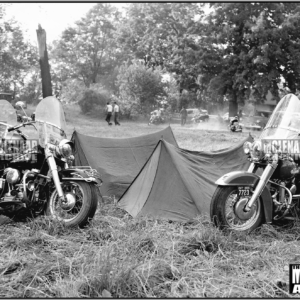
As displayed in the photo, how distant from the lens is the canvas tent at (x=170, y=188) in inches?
171

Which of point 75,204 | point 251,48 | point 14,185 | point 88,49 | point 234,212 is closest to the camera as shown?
point 234,212

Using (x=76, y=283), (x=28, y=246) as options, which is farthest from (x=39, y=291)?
(x=28, y=246)

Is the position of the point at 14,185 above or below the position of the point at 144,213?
above

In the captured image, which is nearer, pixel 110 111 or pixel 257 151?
pixel 257 151

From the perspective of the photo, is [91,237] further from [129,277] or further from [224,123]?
[224,123]

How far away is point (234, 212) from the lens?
3.70 metres

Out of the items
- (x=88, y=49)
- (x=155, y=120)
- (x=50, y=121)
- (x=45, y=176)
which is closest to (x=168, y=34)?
(x=155, y=120)

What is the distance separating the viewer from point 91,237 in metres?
3.62

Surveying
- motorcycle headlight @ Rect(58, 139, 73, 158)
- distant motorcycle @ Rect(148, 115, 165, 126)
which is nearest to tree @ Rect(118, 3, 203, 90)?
distant motorcycle @ Rect(148, 115, 165, 126)

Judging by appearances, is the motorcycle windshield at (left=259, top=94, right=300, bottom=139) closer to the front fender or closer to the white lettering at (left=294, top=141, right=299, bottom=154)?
the white lettering at (left=294, top=141, right=299, bottom=154)

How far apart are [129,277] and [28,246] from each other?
121 centimetres

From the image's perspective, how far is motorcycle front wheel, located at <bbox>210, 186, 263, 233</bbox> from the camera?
143 inches

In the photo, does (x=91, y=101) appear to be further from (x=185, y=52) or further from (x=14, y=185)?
(x=14, y=185)

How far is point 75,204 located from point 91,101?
2526cm
